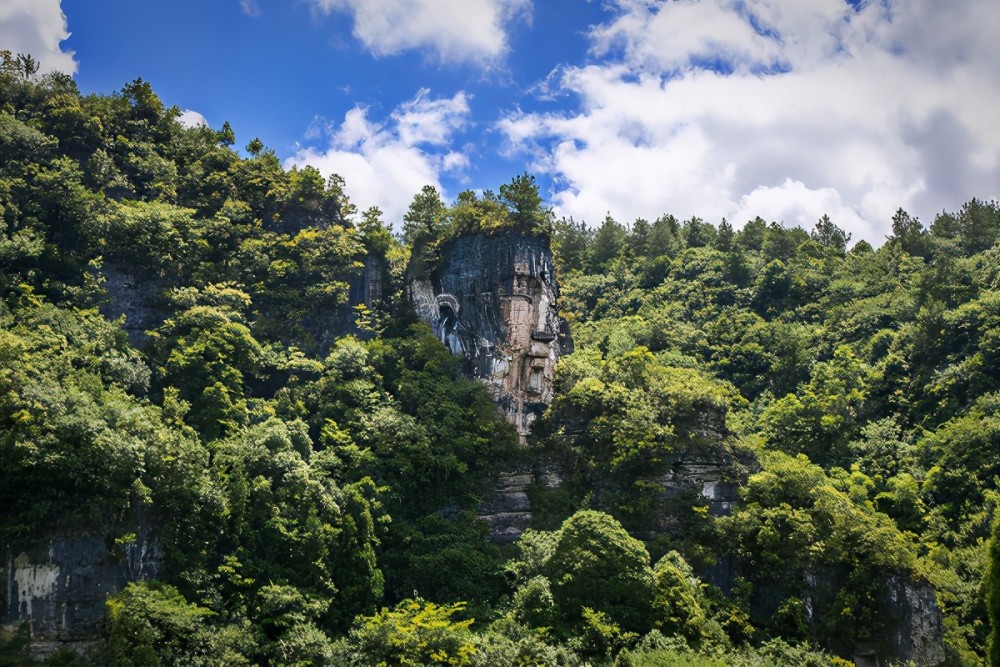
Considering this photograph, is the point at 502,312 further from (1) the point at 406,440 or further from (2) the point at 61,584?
(2) the point at 61,584

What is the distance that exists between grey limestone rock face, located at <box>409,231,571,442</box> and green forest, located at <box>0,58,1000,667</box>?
2.25 ft

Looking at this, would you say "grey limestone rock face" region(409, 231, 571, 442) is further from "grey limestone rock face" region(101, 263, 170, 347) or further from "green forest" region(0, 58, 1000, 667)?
"grey limestone rock face" region(101, 263, 170, 347)

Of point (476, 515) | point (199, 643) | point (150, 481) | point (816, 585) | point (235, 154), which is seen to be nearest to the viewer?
point (199, 643)

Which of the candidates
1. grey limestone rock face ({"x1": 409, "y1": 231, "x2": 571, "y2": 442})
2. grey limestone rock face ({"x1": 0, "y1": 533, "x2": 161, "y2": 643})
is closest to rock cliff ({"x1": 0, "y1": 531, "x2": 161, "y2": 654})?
grey limestone rock face ({"x1": 0, "y1": 533, "x2": 161, "y2": 643})

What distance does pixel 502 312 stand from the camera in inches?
1176

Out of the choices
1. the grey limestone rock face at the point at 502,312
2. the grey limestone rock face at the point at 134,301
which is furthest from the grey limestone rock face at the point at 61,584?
the grey limestone rock face at the point at 502,312

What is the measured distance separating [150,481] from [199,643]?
13.4 feet

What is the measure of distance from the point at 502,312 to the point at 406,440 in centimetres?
628

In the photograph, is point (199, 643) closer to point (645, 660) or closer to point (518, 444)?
point (645, 660)

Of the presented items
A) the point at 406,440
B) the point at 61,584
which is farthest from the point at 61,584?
the point at 406,440

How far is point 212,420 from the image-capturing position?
24.0 meters

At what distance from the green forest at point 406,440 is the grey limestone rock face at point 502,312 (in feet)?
2.25

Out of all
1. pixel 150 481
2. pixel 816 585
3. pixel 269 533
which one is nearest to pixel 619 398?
pixel 816 585

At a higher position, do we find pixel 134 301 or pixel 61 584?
pixel 134 301
